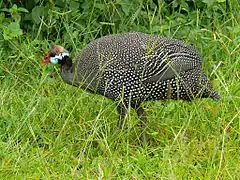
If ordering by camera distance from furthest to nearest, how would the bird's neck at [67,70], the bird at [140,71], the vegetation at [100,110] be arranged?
1. the bird's neck at [67,70]
2. the bird at [140,71]
3. the vegetation at [100,110]

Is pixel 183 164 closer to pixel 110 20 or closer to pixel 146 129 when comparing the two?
pixel 146 129

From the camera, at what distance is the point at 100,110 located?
13.5ft

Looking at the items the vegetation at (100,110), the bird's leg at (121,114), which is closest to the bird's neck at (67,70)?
the vegetation at (100,110)

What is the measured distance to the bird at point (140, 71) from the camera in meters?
4.29

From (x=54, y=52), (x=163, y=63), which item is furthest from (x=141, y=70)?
(x=54, y=52)

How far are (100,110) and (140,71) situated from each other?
356mm

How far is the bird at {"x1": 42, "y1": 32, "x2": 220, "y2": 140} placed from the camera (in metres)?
4.29

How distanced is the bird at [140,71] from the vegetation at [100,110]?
0.11 m

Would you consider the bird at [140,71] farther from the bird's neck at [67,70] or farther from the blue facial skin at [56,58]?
the blue facial skin at [56,58]

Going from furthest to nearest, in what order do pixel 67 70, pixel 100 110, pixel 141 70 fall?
pixel 67 70
pixel 141 70
pixel 100 110

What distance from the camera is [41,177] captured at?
12.6 ft

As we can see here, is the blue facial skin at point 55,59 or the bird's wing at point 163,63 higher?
the bird's wing at point 163,63

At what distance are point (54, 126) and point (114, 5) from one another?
4.04 ft

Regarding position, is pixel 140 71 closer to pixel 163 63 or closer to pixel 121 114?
pixel 163 63
